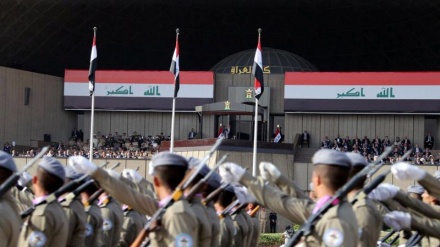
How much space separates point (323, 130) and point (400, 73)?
192 inches

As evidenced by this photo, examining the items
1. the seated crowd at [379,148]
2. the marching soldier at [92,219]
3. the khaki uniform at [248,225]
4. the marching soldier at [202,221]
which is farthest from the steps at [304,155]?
the marching soldier at [202,221]

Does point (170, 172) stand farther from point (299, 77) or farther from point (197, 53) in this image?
point (197, 53)

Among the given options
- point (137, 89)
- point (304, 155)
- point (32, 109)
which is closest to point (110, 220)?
point (304, 155)

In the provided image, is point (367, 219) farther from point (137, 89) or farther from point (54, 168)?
point (137, 89)

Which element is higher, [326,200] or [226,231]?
[326,200]

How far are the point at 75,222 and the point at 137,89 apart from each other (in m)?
47.7

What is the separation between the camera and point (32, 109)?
190 feet

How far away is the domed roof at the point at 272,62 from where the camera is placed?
58219 mm

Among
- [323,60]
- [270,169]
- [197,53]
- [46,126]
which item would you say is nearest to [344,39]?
[323,60]

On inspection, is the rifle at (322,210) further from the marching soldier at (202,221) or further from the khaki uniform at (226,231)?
the khaki uniform at (226,231)

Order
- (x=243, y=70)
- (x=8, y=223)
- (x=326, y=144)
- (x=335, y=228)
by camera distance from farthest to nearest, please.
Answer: (x=243, y=70) → (x=326, y=144) → (x=8, y=223) → (x=335, y=228)

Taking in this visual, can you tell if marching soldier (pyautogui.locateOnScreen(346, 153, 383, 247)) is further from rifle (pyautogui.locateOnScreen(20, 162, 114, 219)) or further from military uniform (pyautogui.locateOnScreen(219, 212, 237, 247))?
military uniform (pyautogui.locateOnScreen(219, 212, 237, 247))

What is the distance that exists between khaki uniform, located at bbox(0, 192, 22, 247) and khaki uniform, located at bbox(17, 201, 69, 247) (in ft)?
0.39

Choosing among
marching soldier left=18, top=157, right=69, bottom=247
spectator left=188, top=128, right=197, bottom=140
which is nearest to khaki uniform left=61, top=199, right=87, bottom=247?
marching soldier left=18, top=157, right=69, bottom=247
